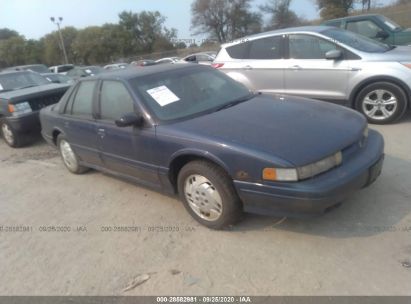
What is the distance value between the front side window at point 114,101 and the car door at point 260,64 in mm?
3401

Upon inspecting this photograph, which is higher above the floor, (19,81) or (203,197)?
(19,81)

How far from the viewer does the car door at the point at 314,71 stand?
6.24 meters

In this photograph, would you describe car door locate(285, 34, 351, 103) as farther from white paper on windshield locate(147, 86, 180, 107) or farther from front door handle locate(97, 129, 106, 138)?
front door handle locate(97, 129, 106, 138)

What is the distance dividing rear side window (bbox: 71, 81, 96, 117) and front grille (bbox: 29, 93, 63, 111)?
9.45ft

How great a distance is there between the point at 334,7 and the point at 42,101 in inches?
1756

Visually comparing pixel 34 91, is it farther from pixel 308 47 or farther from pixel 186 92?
pixel 308 47

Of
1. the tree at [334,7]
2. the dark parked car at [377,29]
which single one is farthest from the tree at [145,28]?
the dark parked car at [377,29]

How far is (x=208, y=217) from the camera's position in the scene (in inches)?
144

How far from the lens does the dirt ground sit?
290 centimetres

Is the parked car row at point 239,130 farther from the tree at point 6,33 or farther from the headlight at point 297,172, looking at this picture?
the tree at point 6,33

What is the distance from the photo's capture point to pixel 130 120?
383 centimetres

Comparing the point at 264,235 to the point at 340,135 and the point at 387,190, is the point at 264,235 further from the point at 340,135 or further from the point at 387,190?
the point at 387,190

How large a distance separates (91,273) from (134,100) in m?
1.75

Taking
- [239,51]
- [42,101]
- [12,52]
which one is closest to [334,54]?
[239,51]
